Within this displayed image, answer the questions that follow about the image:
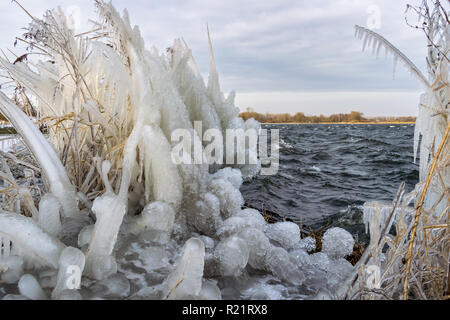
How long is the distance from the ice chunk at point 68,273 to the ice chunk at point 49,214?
0.47 m

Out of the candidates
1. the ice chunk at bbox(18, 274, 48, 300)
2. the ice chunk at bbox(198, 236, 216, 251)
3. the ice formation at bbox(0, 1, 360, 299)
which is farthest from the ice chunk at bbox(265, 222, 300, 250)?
the ice chunk at bbox(18, 274, 48, 300)

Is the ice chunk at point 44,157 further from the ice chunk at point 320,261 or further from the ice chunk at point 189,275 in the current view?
the ice chunk at point 320,261

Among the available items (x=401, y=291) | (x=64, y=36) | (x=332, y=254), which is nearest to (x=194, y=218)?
(x=332, y=254)

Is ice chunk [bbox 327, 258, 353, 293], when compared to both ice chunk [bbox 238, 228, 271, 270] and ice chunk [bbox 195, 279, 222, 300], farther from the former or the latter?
ice chunk [bbox 195, 279, 222, 300]

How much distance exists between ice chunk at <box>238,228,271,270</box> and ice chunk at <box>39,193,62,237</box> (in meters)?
1.02

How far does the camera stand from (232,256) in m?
1.55

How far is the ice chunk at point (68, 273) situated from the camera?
3.94ft

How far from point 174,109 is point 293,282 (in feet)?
4.69

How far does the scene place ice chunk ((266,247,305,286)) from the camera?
1616 mm

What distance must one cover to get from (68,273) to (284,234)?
1.39 metres

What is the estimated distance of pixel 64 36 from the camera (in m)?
2.13

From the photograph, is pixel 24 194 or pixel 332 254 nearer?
pixel 24 194

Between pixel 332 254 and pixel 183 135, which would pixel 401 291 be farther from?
pixel 183 135
